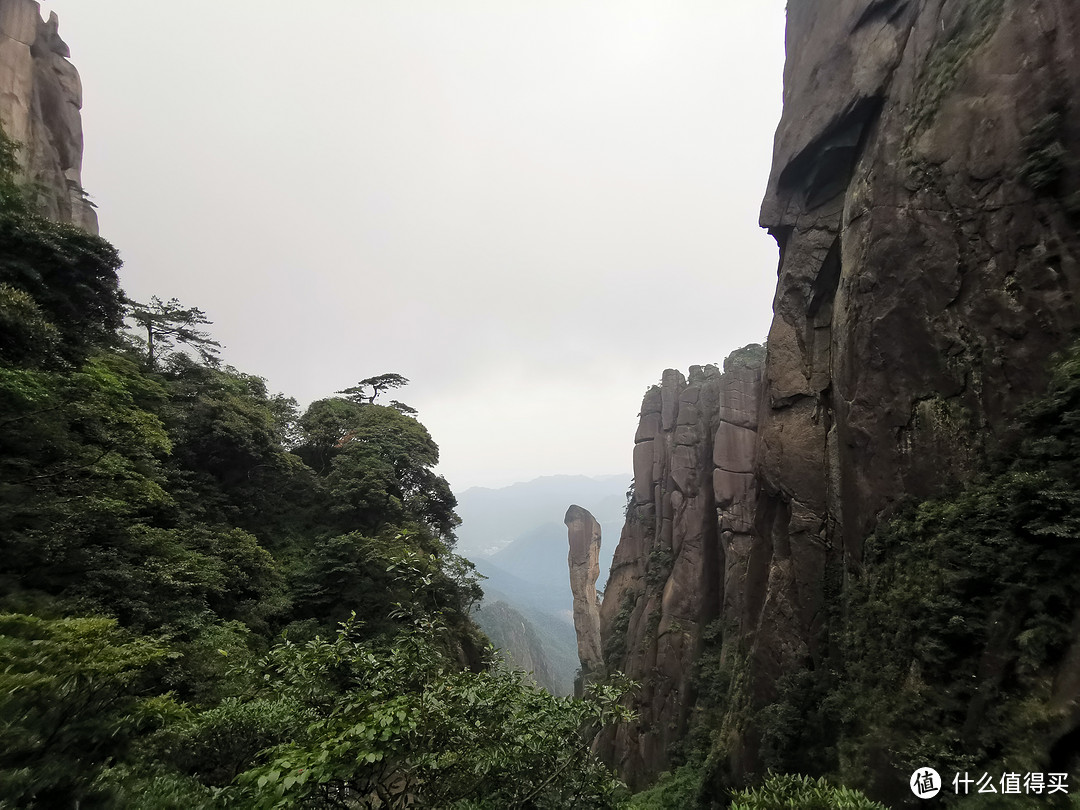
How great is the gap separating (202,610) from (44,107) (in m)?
19.7

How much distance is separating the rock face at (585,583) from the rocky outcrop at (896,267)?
72.6 feet

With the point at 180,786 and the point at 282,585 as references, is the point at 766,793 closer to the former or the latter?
the point at 180,786

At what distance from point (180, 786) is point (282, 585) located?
390 inches

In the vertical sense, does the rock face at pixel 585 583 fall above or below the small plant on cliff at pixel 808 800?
below

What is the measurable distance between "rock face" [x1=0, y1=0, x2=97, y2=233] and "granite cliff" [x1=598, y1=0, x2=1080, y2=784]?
764 inches

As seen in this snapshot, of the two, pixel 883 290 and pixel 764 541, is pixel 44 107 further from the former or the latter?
pixel 764 541

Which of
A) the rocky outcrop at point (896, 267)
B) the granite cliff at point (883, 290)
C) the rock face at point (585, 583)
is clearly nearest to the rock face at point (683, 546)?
the granite cliff at point (883, 290)

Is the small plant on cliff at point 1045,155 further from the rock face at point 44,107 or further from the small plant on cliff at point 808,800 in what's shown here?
the rock face at point 44,107

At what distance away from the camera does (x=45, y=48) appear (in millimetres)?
16766

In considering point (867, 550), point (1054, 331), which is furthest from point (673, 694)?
point (1054, 331)

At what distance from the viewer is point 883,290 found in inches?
345

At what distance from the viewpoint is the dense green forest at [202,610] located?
3291 millimetres

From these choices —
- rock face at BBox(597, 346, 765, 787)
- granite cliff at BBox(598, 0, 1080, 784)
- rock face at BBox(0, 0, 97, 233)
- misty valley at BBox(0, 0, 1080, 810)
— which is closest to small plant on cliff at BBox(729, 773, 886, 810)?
misty valley at BBox(0, 0, 1080, 810)

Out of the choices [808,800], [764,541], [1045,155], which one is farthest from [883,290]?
[808,800]
